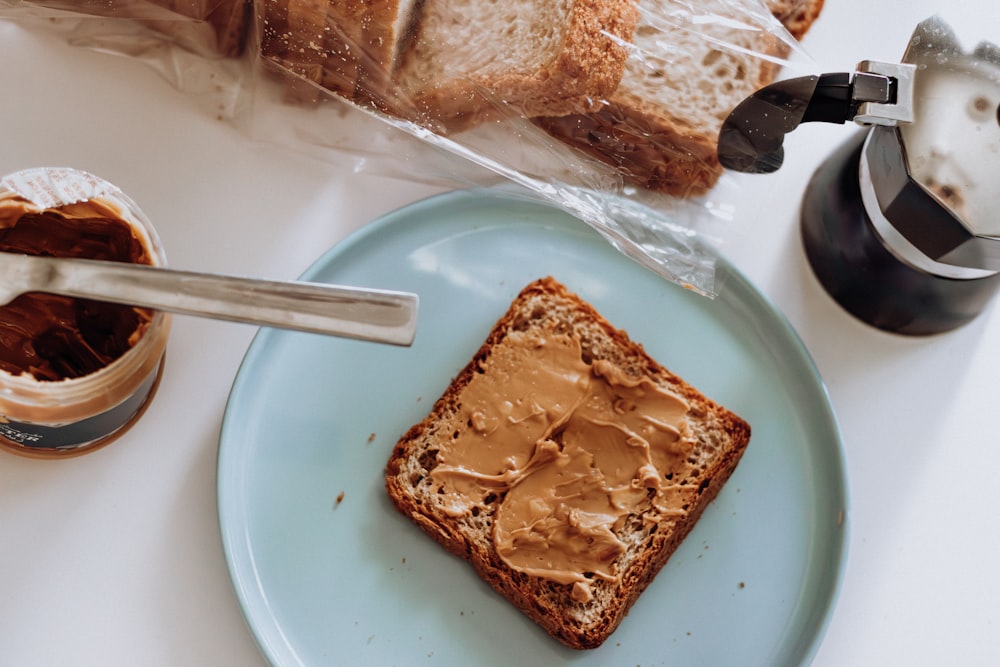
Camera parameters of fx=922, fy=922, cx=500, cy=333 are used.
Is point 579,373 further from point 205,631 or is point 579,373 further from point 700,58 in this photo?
point 205,631

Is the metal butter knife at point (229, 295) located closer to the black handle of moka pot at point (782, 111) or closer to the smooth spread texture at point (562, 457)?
the smooth spread texture at point (562, 457)

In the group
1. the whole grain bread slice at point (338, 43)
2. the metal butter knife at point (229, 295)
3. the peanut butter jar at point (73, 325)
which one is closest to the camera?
the metal butter knife at point (229, 295)

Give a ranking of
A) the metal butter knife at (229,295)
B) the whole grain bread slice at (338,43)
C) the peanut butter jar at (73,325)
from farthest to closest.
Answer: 1. the whole grain bread slice at (338,43)
2. the peanut butter jar at (73,325)
3. the metal butter knife at (229,295)

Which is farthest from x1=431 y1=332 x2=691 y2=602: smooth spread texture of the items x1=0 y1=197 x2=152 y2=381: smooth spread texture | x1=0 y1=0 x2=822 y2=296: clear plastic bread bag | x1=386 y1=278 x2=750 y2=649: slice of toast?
x1=0 y1=197 x2=152 y2=381: smooth spread texture

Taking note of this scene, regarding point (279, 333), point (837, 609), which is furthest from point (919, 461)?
point (279, 333)

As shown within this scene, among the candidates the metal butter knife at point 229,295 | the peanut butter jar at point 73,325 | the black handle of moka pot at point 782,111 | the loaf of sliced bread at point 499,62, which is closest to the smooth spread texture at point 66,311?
the peanut butter jar at point 73,325

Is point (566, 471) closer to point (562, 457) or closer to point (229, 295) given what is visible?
point (562, 457)

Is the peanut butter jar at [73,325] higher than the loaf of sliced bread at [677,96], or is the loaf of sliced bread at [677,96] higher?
the loaf of sliced bread at [677,96]
